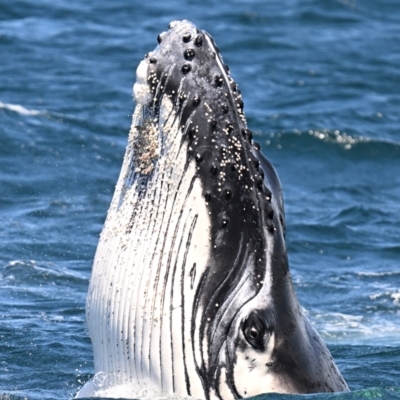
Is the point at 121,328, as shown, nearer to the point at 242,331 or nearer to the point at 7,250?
the point at 242,331

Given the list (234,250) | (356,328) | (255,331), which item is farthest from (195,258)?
(356,328)

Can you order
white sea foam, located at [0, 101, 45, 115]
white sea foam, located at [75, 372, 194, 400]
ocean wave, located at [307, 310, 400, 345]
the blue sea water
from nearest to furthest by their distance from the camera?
1. white sea foam, located at [75, 372, 194, 400]
2. the blue sea water
3. ocean wave, located at [307, 310, 400, 345]
4. white sea foam, located at [0, 101, 45, 115]

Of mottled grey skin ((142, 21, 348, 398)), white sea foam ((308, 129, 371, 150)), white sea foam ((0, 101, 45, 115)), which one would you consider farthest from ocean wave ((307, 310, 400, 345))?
white sea foam ((0, 101, 45, 115))

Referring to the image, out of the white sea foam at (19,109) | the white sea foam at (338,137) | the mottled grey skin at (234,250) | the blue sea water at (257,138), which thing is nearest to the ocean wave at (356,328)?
the blue sea water at (257,138)

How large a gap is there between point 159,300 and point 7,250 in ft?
29.5

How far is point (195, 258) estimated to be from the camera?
7.51m

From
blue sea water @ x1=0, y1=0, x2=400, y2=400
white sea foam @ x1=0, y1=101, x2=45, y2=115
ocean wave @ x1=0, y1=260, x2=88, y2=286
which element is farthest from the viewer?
white sea foam @ x1=0, y1=101, x2=45, y2=115

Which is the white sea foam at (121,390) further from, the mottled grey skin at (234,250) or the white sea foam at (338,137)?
the white sea foam at (338,137)

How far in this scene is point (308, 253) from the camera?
18.7 m

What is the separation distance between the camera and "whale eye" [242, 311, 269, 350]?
7387 mm

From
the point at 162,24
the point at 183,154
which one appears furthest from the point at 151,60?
the point at 162,24

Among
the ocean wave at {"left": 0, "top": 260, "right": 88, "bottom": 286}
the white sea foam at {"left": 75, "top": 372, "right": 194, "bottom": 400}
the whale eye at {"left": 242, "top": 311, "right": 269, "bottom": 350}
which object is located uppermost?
the whale eye at {"left": 242, "top": 311, "right": 269, "bottom": 350}

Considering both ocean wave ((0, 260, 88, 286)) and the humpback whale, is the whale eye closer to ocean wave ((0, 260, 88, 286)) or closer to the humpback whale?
the humpback whale

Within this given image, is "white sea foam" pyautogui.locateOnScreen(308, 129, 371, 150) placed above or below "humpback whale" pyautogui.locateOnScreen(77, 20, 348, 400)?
below
